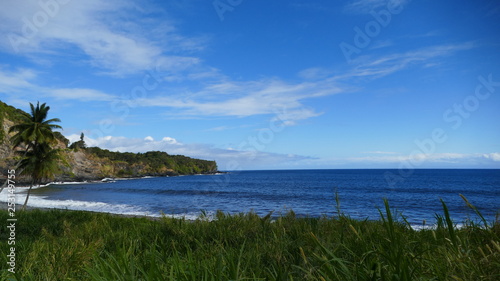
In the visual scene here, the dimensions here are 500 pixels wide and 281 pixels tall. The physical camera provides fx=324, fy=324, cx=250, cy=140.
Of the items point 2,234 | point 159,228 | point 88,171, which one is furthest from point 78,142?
point 159,228

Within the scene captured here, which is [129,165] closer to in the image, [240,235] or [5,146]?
[5,146]

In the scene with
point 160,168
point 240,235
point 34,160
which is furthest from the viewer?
point 160,168

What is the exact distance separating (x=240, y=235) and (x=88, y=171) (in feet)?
406

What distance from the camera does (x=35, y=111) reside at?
39.8 m

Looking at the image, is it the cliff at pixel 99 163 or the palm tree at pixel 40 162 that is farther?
the cliff at pixel 99 163

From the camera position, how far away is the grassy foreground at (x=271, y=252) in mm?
1915

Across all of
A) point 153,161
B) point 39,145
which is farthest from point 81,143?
point 39,145

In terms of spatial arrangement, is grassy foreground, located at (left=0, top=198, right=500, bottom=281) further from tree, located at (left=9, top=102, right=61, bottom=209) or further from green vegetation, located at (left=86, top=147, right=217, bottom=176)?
green vegetation, located at (left=86, top=147, right=217, bottom=176)

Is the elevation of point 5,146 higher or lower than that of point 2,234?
→ higher

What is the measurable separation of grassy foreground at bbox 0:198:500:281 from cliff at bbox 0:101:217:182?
7994cm

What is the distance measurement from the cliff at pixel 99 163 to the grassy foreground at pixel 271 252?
3147 inches

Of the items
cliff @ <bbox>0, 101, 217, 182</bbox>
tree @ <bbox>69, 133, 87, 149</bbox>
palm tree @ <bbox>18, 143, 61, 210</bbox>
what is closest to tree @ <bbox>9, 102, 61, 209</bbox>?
palm tree @ <bbox>18, 143, 61, 210</bbox>

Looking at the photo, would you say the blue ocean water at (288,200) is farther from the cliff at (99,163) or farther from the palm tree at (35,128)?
the cliff at (99,163)

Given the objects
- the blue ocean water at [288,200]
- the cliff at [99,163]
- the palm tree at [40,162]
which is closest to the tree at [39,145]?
the palm tree at [40,162]
